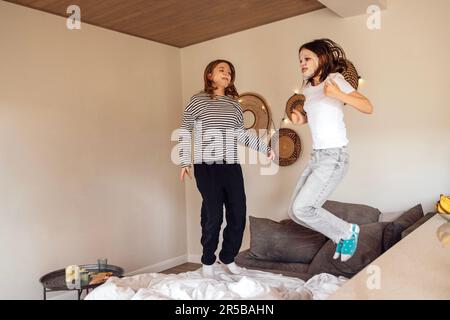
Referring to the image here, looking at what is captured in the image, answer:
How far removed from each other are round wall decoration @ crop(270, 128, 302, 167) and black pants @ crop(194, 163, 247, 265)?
4.77 ft

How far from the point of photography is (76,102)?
146 inches

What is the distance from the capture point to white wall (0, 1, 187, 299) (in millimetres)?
3287

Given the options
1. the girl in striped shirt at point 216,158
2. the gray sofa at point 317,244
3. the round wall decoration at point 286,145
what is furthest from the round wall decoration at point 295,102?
the girl in striped shirt at point 216,158

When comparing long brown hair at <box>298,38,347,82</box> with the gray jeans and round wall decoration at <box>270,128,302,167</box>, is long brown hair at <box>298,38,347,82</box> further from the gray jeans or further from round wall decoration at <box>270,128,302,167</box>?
round wall decoration at <box>270,128,302,167</box>

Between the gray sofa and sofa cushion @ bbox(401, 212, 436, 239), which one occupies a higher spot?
sofa cushion @ bbox(401, 212, 436, 239)

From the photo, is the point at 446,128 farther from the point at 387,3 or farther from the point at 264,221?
the point at 264,221

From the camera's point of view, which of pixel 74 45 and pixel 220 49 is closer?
pixel 74 45

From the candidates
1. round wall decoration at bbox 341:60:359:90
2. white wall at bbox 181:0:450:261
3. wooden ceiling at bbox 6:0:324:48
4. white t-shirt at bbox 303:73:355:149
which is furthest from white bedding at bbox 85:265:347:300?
wooden ceiling at bbox 6:0:324:48

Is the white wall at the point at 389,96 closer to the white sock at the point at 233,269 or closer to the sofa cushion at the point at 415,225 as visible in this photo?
the sofa cushion at the point at 415,225

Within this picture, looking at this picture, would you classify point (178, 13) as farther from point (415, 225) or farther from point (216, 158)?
point (415, 225)

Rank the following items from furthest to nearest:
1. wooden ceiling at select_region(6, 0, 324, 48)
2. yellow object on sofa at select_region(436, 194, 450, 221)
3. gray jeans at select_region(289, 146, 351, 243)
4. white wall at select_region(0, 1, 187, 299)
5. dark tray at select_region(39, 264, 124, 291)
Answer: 1. wooden ceiling at select_region(6, 0, 324, 48)
2. white wall at select_region(0, 1, 187, 299)
3. dark tray at select_region(39, 264, 124, 291)
4. yellow object on sofa at select_region(436, 194, 450, 221)
5. gray jeans at select_region(289, 146, 351, 243)
